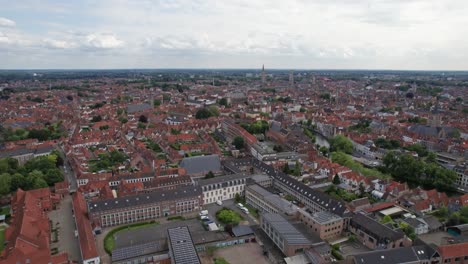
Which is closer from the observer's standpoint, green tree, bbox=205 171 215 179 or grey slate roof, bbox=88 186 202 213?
grey slate roof, bbox=88 186 202 213

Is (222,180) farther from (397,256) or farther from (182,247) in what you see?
(397,256)

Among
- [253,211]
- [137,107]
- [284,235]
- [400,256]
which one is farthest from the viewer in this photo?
[137,107]

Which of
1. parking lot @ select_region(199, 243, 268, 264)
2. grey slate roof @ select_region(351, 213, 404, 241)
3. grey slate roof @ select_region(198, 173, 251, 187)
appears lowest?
parking lot @ select_region(199, 243, 268, 264)

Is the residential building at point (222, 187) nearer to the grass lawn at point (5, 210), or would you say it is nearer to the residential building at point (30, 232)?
the residential building at point (30, 232)

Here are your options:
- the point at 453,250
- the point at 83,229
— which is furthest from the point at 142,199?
the point at 453,250

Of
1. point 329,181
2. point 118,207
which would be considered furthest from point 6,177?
point 329,181

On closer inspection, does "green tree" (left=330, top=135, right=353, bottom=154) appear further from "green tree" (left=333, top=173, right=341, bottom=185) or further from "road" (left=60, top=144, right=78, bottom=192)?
"road" (left=60, top=144, right=78, bottom=192)

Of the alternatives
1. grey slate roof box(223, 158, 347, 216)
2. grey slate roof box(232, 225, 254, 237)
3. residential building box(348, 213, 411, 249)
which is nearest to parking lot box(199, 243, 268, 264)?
grey slate roof box(232, 225, 254, 237)
